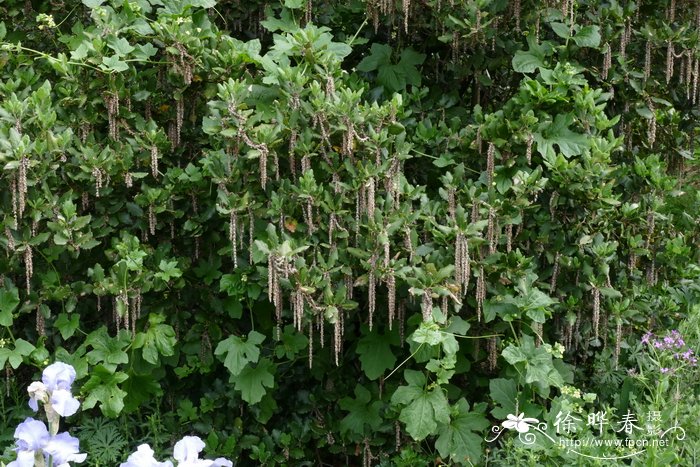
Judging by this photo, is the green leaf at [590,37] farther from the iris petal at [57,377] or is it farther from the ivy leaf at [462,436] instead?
the iris petal at [57,377]

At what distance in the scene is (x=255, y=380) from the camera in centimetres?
354

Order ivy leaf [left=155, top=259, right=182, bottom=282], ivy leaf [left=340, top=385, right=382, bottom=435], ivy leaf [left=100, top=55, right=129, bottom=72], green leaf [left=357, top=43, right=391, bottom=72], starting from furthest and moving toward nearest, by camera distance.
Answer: green leaf [left=357, top=43, right=391, bottom=72] < ivy leaf [left=340, top=385, right=382, bottom=435] < ivy leaf [left=155, top=259, right=182, bottom=282] < ivy leaf [left=100, top=55, right=129, bottom=72]

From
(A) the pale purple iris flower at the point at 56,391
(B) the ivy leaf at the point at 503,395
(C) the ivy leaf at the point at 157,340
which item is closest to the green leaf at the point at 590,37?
(B) the ivy leaf at the point at 503,395

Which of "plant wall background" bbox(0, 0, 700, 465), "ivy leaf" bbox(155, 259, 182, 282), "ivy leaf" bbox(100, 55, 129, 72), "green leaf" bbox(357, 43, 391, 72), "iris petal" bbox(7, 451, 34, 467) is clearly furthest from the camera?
"green leaf" bbox(357, 43, 391, 72)

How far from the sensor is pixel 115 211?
138 inches

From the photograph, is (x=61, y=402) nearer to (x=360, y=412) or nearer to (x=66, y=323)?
(x=66, y=323)

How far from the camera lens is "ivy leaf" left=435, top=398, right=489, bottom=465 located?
337cm

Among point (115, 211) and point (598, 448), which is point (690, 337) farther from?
point (115, 211)

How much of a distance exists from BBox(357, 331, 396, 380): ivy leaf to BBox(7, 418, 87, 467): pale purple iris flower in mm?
1680

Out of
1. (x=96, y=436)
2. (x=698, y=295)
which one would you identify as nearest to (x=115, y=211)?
(x=96, y=436)

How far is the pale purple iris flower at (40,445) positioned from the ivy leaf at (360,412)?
5.81 feet

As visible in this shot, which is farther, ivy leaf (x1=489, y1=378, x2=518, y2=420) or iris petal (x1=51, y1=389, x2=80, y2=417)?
ivy leaf (x1=489, y1=378, x2=518, y2=420)

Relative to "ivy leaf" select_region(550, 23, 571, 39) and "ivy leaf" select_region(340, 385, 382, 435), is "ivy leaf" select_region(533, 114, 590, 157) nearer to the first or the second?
"ivy leaf" select_region(550, 23, 571, 39)

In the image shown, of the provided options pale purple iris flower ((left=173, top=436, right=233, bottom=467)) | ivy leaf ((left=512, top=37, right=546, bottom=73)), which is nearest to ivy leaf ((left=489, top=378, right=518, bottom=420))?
ivy leaf ((left=512, top=37, right=546, bottom=73))
